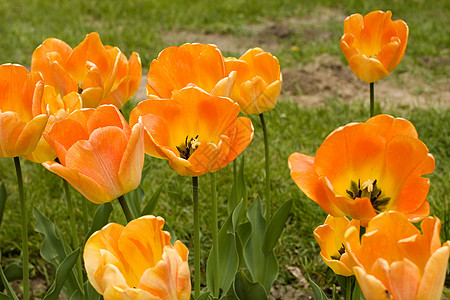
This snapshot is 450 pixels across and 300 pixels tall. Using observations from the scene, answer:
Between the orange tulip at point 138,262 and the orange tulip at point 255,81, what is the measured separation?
0.56 metres

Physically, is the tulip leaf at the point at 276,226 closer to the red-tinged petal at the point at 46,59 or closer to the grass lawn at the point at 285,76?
the grass lawn at the point at 285,76

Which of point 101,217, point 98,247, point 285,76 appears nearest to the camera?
point 98,247

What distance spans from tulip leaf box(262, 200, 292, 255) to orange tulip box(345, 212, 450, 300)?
2.12 feet

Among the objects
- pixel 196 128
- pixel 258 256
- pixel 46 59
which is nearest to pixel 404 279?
pixel 196 128

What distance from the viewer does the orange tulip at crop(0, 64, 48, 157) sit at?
1225 mm

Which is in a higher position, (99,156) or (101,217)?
(99,156)

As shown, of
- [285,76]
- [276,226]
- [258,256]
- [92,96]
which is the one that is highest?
[92,96]

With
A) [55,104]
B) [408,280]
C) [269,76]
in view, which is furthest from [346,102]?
[408,280]

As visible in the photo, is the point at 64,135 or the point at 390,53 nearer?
the point at 64,135

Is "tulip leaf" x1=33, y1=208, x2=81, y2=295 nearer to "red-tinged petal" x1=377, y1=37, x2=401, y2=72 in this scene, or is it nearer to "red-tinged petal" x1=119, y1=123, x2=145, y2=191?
"red-tinged petal" x1=119, y1=123, x2=145, y2=191

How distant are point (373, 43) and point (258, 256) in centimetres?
71

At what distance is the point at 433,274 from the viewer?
870mm

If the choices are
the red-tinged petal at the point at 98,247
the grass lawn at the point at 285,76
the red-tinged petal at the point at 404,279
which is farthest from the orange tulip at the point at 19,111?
the grass lawn at the point at 285,76

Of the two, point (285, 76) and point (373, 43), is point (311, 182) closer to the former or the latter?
point (373, 43)
